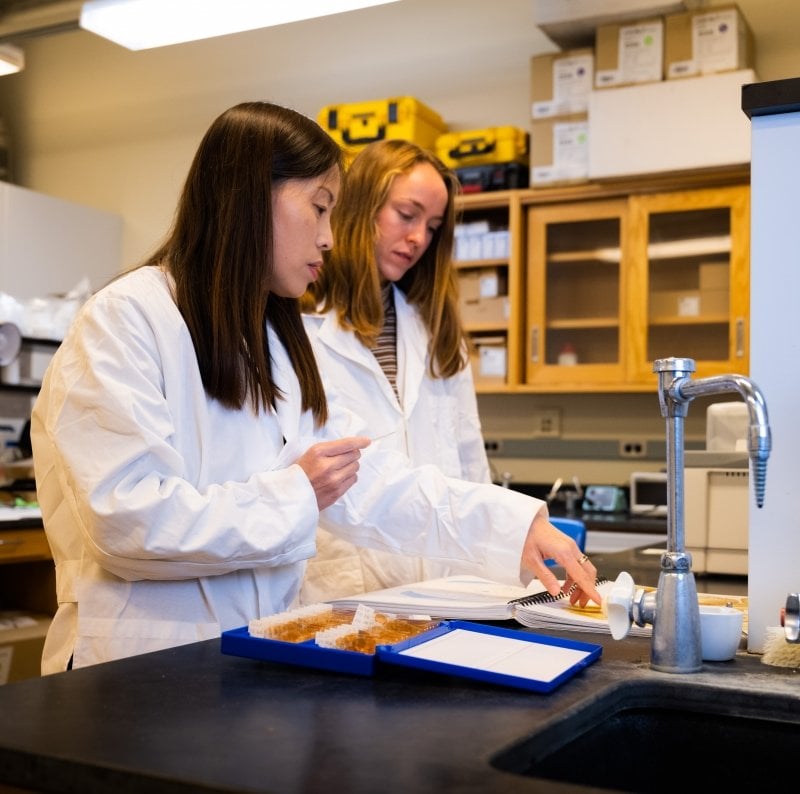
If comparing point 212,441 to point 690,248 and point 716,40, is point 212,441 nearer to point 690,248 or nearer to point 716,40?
point 690,248

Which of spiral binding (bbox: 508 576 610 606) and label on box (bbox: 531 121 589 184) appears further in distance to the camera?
label on box (bbox: 531 121 589 184)

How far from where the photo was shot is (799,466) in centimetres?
112

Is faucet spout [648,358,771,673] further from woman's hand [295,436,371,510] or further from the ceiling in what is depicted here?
the ceiling

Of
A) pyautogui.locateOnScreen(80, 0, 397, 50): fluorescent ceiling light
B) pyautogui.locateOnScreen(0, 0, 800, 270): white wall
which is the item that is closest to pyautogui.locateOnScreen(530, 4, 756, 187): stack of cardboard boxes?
pyautogui.locateOnScreen(0, 0, 800, 270): white wall

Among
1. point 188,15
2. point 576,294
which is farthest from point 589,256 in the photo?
point 188,15

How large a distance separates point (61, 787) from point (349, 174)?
1.67 m

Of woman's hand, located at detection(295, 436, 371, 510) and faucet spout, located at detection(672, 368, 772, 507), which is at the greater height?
faucet spout, located at detection(672, 368, 772, 507)

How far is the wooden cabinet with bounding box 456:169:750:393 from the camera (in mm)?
3668

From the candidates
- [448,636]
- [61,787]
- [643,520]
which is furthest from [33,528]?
[61,787]

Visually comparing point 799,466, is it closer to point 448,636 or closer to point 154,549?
point 448,636

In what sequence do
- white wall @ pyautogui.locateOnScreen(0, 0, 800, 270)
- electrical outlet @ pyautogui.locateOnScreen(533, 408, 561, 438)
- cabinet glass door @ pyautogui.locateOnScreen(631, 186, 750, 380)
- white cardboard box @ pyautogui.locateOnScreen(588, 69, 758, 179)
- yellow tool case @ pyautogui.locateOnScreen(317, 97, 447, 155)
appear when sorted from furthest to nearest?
white wall @ pyautogui.locateOnScreen(0, 0, 800, 270), electrical outlet @ pyautogui.locateOnScreen(533, 408, 561, 438), yellow tool case @ pyautogui.locateOnScreen(317, 97, 447, 155), cabinet glass door @ pyautogui.locateOnScreen(631, 186, 750, 380), white cardboard box @ pyautogui.locateOnScreen(588, 69, 758, 179)

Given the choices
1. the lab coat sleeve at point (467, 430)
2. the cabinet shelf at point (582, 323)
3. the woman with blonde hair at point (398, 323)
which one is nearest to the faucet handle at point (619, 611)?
the woman with blonde hair at point (398, 323)

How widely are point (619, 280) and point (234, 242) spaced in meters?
2.73

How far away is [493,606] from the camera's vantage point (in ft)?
4.18
